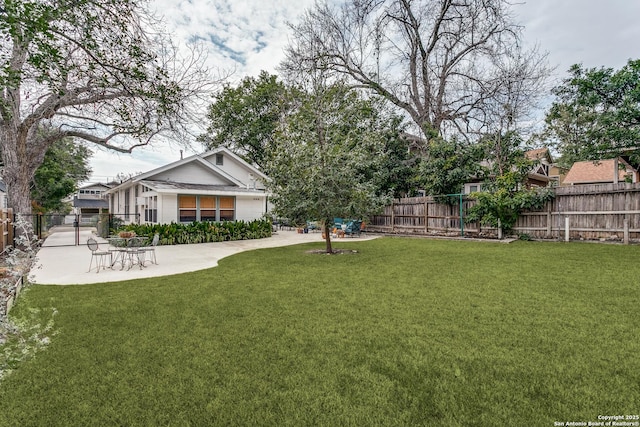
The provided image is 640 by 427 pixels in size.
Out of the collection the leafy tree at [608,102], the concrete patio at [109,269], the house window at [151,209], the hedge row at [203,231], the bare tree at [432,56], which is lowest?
the concrete patio at [109,269]

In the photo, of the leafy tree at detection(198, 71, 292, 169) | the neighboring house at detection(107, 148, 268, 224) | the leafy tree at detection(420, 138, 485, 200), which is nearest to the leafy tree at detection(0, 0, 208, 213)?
the neighboring house at detection(107, 148, 268, 224)

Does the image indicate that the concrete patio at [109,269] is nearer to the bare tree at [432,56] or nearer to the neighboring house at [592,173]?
the bare tree at [432,56]

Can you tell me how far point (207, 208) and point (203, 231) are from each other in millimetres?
2120

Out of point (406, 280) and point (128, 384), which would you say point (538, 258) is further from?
point (128, 384)

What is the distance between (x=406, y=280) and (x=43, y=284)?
709 centimetres

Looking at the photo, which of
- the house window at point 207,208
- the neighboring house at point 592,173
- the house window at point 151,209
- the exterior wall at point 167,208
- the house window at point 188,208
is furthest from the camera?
the neighboring house at point 592,173

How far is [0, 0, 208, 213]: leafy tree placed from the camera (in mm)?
4172

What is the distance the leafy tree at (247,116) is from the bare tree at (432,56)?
11.7 meters

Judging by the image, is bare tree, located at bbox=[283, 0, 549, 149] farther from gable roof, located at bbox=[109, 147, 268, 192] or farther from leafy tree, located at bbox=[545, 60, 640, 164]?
gable roof, located at bbox=[109, 147, 268, 192]

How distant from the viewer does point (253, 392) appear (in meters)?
2.56

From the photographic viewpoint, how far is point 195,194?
15281mm

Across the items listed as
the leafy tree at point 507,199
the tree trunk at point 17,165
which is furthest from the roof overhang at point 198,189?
the leafy tree at point 507,199

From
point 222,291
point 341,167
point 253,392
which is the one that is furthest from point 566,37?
point 253,392

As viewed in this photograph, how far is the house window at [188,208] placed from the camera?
1548 cm
